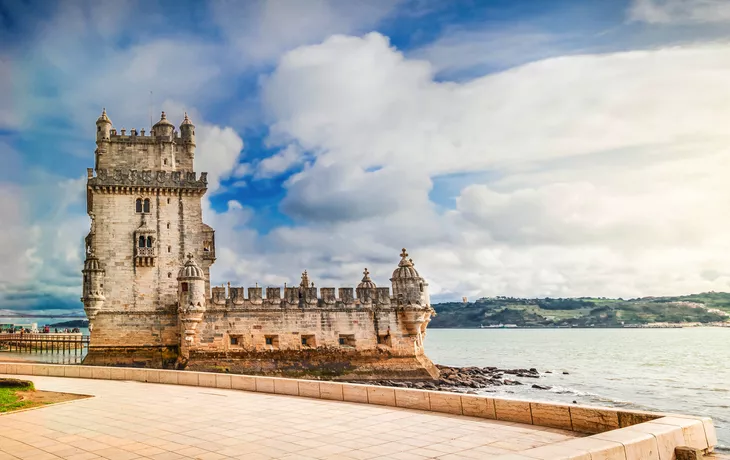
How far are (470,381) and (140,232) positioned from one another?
2465 cm

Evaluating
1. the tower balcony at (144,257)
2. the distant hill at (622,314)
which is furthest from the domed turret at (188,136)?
the distant hill at (622,314)

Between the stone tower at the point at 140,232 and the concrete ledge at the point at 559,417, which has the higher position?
the stone tower at the point at 140,232

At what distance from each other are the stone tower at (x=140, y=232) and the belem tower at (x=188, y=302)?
0.06m

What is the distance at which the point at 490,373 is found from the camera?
47.5 metres

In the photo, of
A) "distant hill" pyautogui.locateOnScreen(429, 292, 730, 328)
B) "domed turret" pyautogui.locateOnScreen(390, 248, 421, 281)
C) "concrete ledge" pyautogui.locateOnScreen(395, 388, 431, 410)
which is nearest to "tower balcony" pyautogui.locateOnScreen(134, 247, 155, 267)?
"domed turret" pyautogui.locateOnScreen(390, 248, 421, 281)

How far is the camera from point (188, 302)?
31859 millimetres

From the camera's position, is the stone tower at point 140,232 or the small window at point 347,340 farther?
the small window at point 347,340

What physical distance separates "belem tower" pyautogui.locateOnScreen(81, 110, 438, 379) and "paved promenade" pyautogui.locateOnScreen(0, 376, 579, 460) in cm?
1801

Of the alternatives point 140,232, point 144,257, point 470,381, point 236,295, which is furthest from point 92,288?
point 470,381

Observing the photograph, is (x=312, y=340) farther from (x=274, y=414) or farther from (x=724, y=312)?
(x=724, y=312)

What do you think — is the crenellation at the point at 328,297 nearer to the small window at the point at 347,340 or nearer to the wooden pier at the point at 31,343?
the small window at the point at 347,340

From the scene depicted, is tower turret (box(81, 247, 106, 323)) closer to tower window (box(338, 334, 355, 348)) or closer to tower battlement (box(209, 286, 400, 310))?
tower battlement (box(209, 286, 400, 310))

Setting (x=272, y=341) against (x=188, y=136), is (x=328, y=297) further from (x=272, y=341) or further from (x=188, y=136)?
(x=188, y=136)

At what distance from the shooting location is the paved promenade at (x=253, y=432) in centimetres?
921
